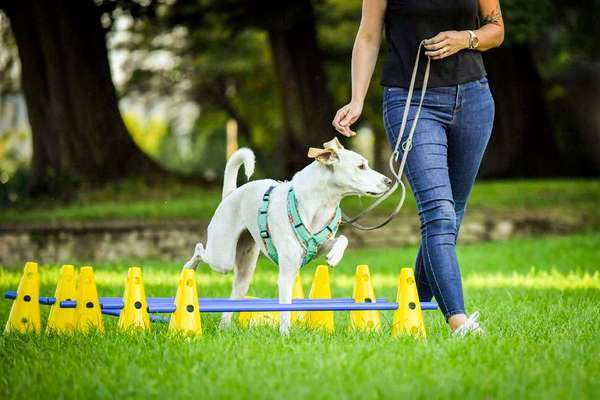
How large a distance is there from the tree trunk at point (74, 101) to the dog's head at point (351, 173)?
1214 centimetres

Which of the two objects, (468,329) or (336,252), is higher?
(336,252)

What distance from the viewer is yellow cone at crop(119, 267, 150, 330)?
5680 millimetres

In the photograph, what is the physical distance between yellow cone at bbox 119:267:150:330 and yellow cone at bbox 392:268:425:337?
138 centimetres

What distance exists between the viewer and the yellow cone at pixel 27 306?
20.0 feet

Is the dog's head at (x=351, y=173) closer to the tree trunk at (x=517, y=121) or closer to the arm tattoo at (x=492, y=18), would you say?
the arm tattoo at (x=492, y=18)

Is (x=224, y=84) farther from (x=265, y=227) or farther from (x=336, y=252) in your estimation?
(x=336, y=252)

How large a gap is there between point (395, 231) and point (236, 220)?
930cm

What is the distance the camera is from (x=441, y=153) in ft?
18.3

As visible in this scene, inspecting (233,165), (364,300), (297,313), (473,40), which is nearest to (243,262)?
(297,313)

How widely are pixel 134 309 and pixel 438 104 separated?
2009 mm

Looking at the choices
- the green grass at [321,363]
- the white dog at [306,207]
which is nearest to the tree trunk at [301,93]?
the green grass at [321,363]

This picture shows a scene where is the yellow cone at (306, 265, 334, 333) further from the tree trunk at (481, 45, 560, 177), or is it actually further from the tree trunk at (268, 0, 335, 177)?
the tree trunk at (481, 45, 560, 177)

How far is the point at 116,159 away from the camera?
17.7 meters

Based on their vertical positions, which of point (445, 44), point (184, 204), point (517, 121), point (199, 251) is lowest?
point (199, 251)
